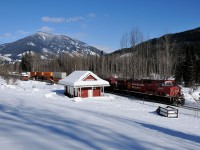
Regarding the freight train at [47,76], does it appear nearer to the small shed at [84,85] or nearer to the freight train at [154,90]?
the small shed at [84,85]

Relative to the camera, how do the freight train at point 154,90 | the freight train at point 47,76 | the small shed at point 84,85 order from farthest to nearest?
the freight train at point 47,76, the small shed at point 84,85, the freight train at point 154,90

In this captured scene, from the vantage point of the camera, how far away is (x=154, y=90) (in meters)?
36.3

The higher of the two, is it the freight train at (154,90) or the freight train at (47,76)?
the freight train at (47,76)

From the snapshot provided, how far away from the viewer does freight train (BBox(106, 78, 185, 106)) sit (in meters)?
33.4

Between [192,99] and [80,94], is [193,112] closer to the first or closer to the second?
[192,99]

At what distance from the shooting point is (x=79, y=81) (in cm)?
3900

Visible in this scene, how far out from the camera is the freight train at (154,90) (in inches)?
1316

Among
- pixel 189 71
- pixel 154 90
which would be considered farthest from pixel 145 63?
pixel 154 90

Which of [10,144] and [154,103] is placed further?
[154,103]

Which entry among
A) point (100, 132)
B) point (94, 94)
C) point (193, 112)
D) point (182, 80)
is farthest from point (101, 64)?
point (100, 132)

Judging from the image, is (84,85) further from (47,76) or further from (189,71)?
(47,76)

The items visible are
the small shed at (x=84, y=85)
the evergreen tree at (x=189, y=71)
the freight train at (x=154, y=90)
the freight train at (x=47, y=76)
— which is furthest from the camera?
the freight train at (x=47, y=76)

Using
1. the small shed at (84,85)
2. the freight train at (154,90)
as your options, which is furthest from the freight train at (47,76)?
the freight train at (154,90)

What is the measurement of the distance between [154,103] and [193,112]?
21.5 ft
